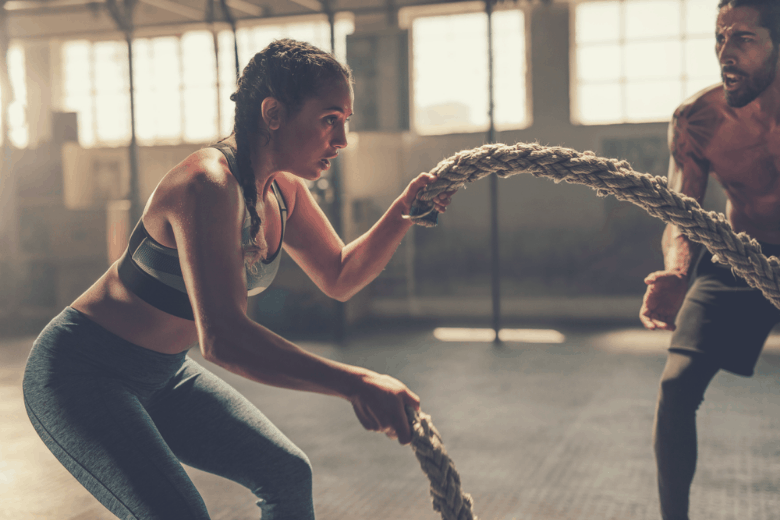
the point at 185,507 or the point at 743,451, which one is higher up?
the point at 185,507

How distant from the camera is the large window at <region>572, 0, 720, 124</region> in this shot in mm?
6422

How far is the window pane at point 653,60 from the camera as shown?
650 cm

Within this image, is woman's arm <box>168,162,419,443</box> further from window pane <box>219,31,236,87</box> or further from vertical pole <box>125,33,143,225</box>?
window pane <box>219,31,236,87</box>

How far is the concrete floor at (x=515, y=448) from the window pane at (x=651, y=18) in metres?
3.18

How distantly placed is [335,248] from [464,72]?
19.8 ft

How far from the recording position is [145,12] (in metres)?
7.44

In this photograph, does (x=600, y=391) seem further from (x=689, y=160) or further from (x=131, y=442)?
(x=131, y=442)

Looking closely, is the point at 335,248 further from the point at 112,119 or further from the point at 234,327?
the point at 112,119

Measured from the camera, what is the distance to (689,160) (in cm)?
177

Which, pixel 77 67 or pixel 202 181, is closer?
pixel 202 181

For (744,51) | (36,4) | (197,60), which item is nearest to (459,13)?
(197,60)

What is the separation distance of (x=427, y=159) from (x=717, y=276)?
5170mm

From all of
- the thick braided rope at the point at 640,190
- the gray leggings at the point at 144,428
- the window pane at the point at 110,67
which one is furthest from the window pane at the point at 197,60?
the thick braided rope at the point at 640,190

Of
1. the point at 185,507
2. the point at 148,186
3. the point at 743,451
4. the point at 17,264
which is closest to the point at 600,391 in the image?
the point at 743,451
